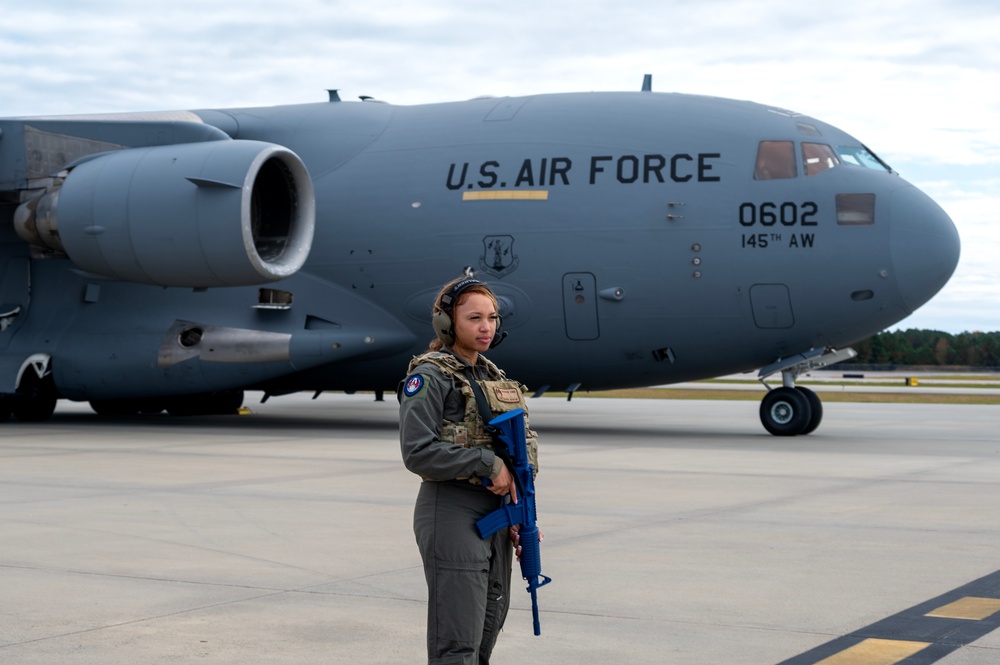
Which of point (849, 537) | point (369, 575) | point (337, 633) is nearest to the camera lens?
point (337, 633)

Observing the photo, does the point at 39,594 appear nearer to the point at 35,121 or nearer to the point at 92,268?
the point at 92,268

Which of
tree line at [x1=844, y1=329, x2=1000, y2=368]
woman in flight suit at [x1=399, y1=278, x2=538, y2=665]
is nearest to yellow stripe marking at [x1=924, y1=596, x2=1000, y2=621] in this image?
woman in flight suit at [x1=399, y1=278, x2=538, y2=665]

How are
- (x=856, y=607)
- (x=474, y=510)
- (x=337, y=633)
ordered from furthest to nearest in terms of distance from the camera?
(x=856, y=607) → (x=337, y=633) → (x=474, y=510)

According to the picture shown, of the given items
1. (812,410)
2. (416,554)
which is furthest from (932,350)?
(416,554)

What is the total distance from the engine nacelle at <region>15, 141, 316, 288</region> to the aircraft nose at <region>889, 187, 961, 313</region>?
24.0 feet

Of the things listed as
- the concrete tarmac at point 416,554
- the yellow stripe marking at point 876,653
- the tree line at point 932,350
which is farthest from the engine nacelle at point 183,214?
the tree line at point 932,350

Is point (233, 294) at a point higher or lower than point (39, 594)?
higher

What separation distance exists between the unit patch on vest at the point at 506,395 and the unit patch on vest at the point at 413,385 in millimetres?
249

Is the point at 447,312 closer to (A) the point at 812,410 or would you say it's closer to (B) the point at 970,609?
(B) the point at 970,609

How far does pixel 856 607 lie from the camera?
6.01 meters

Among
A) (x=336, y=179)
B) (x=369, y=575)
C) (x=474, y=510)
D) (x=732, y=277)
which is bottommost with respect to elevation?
(x=369, y=575)

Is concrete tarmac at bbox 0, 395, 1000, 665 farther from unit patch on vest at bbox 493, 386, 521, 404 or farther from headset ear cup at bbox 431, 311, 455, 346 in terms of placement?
headset ear cup at bbox 431, 311, 455, 346

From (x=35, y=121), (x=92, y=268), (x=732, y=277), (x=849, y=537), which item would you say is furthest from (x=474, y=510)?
(x=35, y=121)

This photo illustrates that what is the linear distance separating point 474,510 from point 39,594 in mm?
2985
